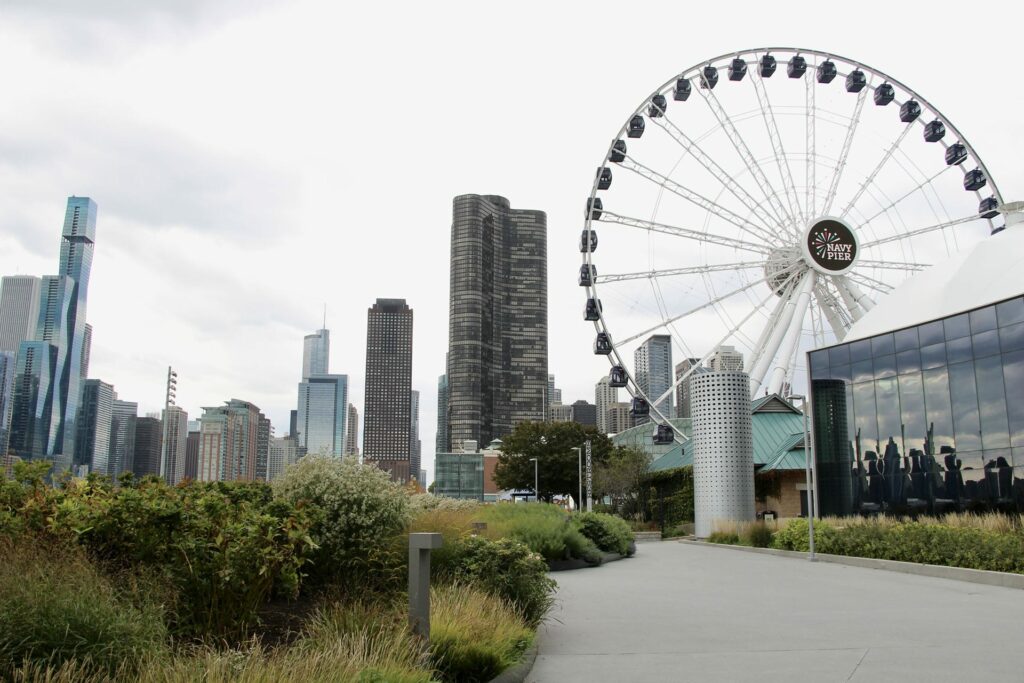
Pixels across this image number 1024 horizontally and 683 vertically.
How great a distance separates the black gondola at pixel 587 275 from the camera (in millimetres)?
42094

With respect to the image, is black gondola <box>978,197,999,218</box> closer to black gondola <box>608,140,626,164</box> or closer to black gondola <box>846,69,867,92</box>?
black gondola <box>846,69,867,92</box>

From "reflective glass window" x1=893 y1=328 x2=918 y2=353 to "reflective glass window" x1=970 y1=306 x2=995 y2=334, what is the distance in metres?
2.44

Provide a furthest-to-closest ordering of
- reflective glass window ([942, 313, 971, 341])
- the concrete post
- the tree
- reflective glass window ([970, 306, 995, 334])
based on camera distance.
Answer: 1. the tree
2. reflective glass window ([942, 313, 971, 341])
3. reflective glass window ([970, 306, 995, 334])
4. the concrete post

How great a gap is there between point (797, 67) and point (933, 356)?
61.0 ft

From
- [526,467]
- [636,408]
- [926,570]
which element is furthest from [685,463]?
[926,570]

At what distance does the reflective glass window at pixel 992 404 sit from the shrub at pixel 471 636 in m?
22.0

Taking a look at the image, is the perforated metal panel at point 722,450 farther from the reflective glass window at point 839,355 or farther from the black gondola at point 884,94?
the black gondola at point 884,94

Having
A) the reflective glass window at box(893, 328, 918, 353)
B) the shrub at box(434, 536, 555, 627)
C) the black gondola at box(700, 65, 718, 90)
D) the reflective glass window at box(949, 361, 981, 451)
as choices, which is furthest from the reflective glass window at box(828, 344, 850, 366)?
the shrub at box(434, 536, 555, 627)

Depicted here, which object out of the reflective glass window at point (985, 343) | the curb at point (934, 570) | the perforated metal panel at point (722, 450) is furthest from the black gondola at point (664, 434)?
the reflective glass window at point (985, 343)

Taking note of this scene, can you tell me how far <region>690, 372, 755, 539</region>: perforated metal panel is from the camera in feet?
122

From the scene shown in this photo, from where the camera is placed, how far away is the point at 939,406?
28.4 meters

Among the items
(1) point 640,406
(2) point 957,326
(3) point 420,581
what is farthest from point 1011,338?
(3) point 420,581

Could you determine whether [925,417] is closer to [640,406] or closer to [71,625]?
[640,406]

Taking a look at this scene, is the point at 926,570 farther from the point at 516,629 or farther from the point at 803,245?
the point at 803,245
